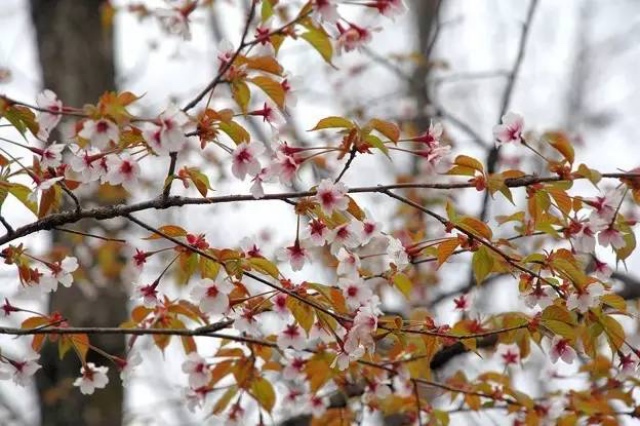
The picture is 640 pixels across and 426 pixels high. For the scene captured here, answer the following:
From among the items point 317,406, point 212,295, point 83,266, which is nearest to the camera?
point 212,295

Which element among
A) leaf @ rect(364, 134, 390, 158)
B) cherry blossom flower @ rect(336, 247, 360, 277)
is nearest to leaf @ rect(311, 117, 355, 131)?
leaf @ rect(364, 134, 390, 158)

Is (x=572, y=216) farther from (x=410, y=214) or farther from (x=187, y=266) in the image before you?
(x=410, y=214)

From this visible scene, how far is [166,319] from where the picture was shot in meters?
1.72

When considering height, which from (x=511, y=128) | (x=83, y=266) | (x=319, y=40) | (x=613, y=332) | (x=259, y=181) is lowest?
(x=613, y=332)

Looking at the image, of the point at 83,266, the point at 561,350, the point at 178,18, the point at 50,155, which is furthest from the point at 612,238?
the point at 83,266

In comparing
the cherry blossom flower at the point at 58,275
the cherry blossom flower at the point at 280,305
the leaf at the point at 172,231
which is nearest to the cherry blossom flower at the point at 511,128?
the cherry blossom flower at the point at 280,305

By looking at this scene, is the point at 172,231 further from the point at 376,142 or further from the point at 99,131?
the point at 376,142

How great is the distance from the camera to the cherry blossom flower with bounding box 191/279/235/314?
1.37m

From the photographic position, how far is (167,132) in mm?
1163

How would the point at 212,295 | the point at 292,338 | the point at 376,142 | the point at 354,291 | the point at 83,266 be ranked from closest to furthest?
the point at 376,142
the point at 212,295
the point at 354,291
the point at 292,338
the point at 83,266

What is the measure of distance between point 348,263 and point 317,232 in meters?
0.09

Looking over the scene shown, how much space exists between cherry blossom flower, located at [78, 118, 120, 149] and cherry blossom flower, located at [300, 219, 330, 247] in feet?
1.37

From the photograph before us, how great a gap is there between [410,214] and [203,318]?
2.06 meters

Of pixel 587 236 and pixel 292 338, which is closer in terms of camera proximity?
pixel 587 236
